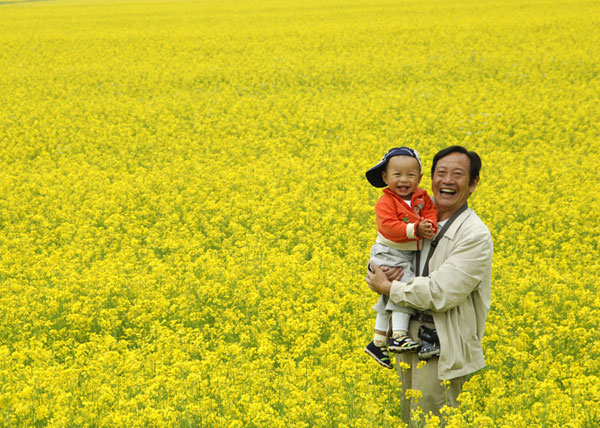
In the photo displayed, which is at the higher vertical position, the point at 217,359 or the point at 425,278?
the point at 425,278

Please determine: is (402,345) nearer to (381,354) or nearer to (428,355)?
(428,355)

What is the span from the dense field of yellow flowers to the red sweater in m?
1.19

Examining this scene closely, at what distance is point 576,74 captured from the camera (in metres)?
19.6

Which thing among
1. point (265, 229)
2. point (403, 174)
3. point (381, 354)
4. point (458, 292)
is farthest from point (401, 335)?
point (265, 229)

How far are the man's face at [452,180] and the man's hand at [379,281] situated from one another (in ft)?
1.89

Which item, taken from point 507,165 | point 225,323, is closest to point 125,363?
point 225,323

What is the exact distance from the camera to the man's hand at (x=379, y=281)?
3751mm

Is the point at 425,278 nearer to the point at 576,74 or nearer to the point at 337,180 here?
the point at 337,180

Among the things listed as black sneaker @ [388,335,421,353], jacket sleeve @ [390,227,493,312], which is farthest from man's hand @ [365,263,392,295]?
black sneaker @ [388,335,421,353]

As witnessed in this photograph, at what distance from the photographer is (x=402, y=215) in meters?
3.76

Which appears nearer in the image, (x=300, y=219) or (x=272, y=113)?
(x=300, y=219)

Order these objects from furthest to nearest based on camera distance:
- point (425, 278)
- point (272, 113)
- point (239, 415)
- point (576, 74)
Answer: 1. point (576, 74)
2. point (272, 113)
3. point (239, 415)
4. point (425, 278)

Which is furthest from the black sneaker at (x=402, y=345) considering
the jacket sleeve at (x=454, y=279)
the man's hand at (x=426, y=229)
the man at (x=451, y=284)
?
the man's hand at (x=426, y=229)

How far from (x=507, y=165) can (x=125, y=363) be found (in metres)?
8.73
